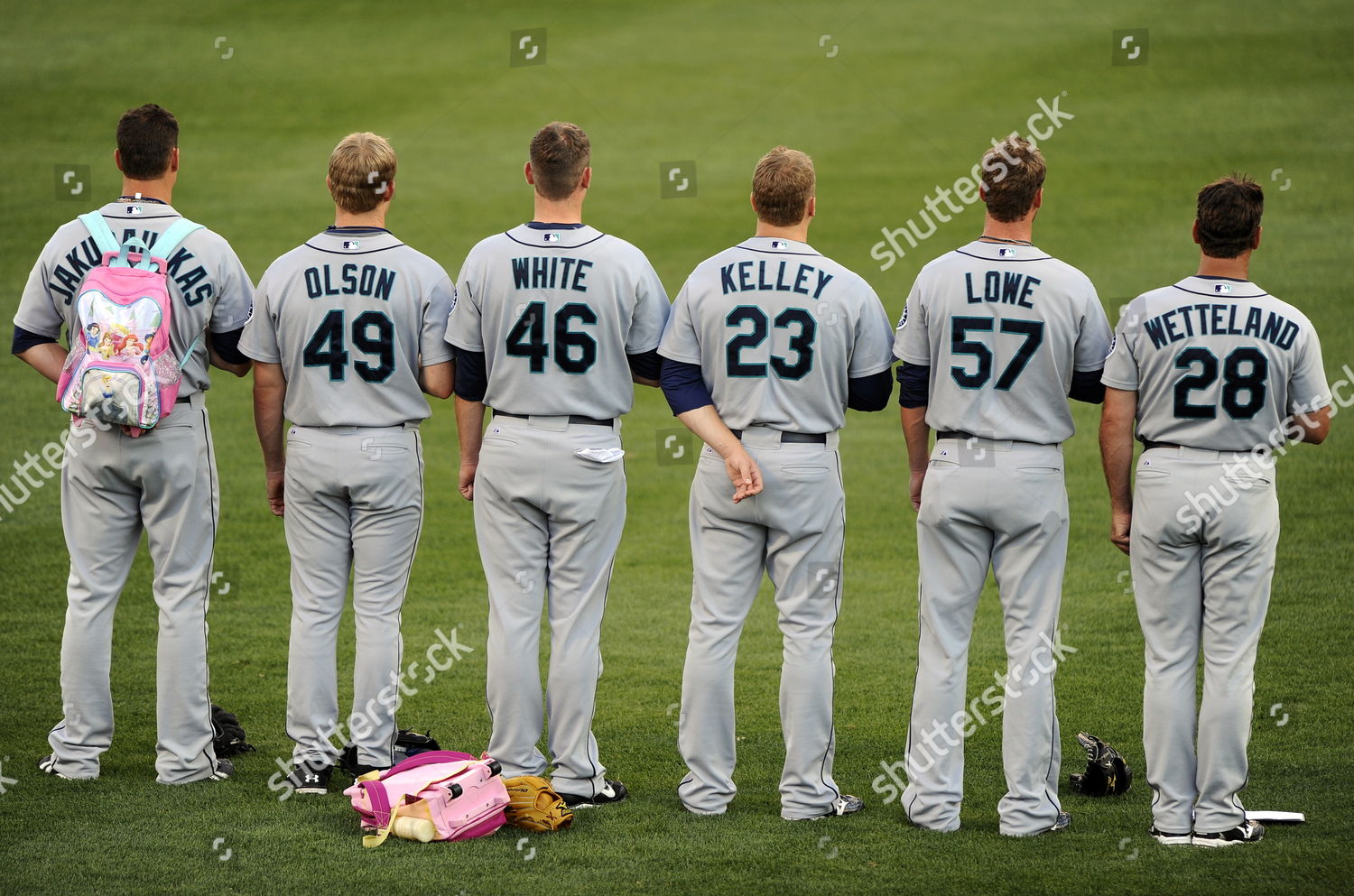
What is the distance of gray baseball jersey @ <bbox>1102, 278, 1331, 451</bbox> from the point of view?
4723 millimetres

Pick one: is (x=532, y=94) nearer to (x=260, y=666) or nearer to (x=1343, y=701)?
(x=260, y=666)

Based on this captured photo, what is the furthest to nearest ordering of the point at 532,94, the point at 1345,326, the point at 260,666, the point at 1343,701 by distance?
the point at 532,94
the point at 1345,326
the point at 260,666
the point at 1343,701

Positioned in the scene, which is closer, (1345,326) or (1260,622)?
(1260,622)

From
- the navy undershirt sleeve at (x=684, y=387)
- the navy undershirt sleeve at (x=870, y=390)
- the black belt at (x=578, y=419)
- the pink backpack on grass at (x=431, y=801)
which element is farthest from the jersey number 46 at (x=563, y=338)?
the pink backpack on grass at (x=431, y=801)

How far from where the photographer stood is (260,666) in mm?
7141

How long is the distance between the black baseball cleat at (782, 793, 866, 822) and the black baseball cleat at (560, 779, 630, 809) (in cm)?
65

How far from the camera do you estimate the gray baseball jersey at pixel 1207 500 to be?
473cm

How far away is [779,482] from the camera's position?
16.3ft

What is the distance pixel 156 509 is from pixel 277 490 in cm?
45

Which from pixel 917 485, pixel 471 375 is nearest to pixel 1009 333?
pixel 917 485

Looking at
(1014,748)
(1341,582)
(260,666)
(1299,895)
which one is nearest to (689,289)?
(1014,748)

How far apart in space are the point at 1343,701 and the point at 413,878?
4.20 meters

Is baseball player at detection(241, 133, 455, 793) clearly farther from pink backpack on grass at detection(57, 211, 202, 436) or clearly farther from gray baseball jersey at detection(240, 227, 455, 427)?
pink backpack on grass at detection(57, 211, 202, 436)

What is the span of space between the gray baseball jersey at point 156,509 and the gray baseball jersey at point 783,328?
1845 millimetres
